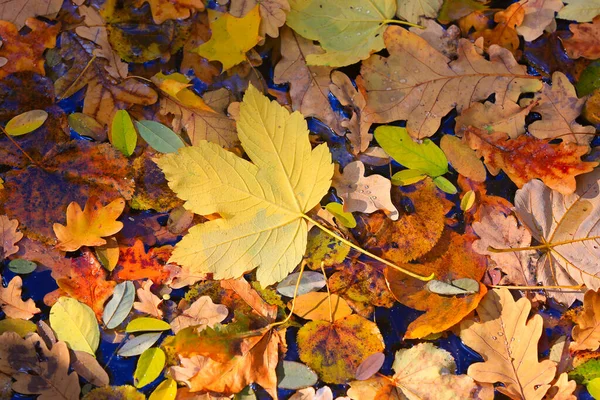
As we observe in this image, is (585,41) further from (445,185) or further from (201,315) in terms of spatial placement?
(201,315)

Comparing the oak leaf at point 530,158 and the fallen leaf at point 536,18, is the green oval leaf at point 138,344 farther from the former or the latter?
the fallen leaf at point 536,18

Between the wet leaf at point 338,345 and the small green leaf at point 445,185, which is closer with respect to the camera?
the wet leaf at point 338,345

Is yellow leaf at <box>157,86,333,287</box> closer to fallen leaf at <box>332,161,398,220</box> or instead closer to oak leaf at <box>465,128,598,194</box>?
fallen leaf at <box>332,161,398,220</box>

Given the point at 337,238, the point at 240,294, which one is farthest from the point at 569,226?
the point at 240,294

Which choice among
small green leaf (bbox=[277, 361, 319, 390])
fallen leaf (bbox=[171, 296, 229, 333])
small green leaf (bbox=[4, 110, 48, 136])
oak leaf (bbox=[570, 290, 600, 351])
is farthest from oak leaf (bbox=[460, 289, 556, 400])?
small green leaf (bbox=[4, 110, 48, 136])

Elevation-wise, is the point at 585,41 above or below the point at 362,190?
above

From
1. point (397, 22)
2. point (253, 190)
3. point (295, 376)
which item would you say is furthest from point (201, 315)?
point (397, 22)

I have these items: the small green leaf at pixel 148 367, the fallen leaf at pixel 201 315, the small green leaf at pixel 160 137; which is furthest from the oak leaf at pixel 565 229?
the small green leaf at pixel 148 367
